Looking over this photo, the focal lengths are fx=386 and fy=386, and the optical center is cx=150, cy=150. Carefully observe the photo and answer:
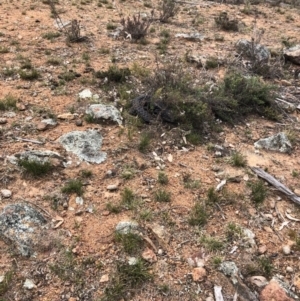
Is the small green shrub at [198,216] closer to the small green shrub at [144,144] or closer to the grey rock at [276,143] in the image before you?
the small green shrub at [144,144]

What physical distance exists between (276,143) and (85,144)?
2440 mm

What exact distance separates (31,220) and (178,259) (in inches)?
53.6

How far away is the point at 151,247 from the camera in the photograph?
343 cm

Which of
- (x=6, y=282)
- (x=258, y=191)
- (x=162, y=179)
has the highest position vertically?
(x=6, y=282)

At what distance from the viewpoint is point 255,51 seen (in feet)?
23.8

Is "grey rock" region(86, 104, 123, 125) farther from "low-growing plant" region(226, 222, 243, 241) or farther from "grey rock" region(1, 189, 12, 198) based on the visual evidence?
"low-growing plant" region(226, 222, 243, 241)

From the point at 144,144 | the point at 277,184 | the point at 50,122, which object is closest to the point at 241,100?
the point at 277,184

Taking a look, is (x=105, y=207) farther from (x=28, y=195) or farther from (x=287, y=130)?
(x=287, y=130)

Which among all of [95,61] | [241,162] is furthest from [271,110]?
[95,61]

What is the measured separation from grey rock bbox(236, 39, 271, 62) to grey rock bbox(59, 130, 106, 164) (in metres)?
3.71

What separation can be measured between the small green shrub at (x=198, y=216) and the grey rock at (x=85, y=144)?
1.20 m

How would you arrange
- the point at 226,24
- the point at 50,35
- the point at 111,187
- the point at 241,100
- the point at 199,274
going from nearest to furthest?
the point at 199,274 → the point at 111,187 → the point at 241,100 → the point at 50,35 → the point at 226,24

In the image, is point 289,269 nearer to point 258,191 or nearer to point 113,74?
point 258,191

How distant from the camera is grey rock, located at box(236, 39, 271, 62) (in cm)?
712
